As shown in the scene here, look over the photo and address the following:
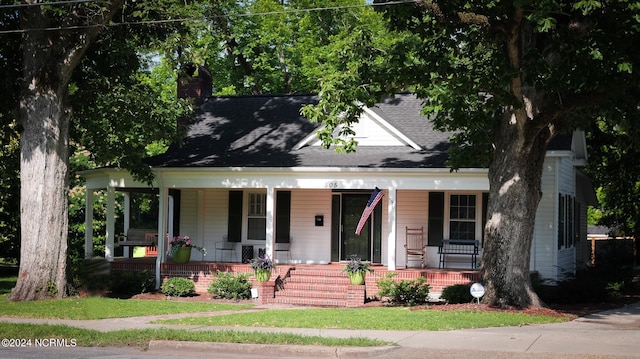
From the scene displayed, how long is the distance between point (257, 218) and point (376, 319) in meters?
10.1

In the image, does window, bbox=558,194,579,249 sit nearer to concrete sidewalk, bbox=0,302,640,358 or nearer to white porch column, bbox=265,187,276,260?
concrete sidewalk, bbox=0,302,640,358

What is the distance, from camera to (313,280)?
68.3ft

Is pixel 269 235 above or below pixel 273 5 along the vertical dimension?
below

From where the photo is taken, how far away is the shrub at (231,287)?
20.2m

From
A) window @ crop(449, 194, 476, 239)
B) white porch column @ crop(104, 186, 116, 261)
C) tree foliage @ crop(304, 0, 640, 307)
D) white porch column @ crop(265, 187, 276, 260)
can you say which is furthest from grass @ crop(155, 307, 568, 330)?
white porch column @ crop(104, 186, 116, 261)

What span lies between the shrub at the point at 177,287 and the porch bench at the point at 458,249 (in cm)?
697

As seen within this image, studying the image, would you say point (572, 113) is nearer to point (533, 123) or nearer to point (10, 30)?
point (533, 123)

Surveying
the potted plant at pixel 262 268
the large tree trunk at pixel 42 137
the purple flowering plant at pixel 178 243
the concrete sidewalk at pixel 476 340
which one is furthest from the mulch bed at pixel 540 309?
the large tree trunk at pixel 42 137

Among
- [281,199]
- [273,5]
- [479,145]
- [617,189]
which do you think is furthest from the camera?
[273,5]

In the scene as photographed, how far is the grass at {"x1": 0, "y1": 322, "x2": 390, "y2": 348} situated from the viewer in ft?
38.7

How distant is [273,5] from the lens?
36.5m

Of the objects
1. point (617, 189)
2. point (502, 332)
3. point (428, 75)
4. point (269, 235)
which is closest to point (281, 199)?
point (269, 235)

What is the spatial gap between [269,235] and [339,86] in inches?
262

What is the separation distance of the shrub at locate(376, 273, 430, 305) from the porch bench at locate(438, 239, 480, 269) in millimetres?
3078
